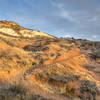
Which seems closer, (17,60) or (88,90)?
(88,90)

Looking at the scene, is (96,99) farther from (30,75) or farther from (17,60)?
(17,60)

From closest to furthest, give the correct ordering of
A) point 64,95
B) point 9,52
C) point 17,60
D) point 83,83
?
point 64,95 → point 83,83 → point 17,60 → point 9,52

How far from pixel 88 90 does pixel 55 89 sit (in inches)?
84.2

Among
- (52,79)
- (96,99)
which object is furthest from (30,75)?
(96,99)

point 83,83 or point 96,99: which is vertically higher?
point 83,83

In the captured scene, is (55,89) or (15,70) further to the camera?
(15,70)

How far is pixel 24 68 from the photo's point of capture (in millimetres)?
10750

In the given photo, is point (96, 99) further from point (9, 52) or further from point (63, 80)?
point (9, 52)

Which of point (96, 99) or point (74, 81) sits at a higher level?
point (74, 81)

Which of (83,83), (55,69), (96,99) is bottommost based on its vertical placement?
(96,99)

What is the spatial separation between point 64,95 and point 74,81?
1.86 metres

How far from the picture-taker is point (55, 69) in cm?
998

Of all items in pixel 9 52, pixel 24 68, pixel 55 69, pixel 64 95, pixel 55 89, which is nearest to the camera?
pixel 64 95

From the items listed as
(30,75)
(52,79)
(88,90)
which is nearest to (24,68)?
(30,75)
